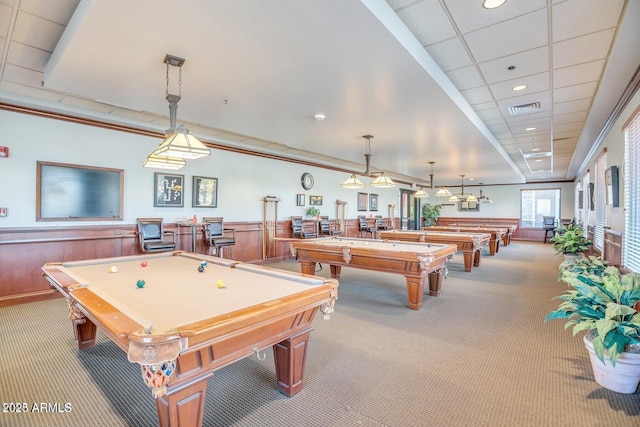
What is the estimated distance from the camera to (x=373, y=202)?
37.8 ft

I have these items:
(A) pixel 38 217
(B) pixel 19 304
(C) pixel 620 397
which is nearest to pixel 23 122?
(A) pixel 38 217

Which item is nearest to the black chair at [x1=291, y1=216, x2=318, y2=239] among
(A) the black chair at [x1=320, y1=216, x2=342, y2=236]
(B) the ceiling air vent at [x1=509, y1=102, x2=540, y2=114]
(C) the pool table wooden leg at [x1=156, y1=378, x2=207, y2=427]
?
(A) the black chair at [x1=320, y1=216, x2=342, y2=236]

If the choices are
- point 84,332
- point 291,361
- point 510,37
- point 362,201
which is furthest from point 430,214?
point 84,332

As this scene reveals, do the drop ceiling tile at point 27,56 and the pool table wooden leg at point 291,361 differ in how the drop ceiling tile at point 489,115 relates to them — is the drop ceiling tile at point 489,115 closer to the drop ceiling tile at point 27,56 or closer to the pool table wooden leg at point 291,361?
the pool table wooden leg at point 291,361

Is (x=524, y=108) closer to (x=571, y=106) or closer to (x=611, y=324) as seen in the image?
(x=571, y=106)

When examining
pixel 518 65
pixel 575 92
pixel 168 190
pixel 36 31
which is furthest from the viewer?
pixel 168 190

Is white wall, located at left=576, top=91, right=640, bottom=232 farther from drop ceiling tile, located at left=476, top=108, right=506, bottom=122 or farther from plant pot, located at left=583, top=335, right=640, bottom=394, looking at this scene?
plant pot, located at left=583, top=335, right=640, bottom=394

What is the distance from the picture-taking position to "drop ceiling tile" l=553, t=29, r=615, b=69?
257 cm

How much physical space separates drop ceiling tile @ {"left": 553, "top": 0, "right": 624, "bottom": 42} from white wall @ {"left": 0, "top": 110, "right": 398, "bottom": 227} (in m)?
5.70

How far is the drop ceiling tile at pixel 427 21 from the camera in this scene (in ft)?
7.46

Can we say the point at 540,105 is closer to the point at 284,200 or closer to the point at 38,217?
the point at 284,200

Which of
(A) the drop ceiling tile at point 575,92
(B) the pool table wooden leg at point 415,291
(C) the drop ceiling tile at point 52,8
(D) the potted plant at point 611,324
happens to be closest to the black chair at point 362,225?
(B) the pool table wooden leg at point 415,291

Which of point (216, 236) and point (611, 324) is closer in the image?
point (611, 324)

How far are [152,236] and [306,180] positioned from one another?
4342mm
